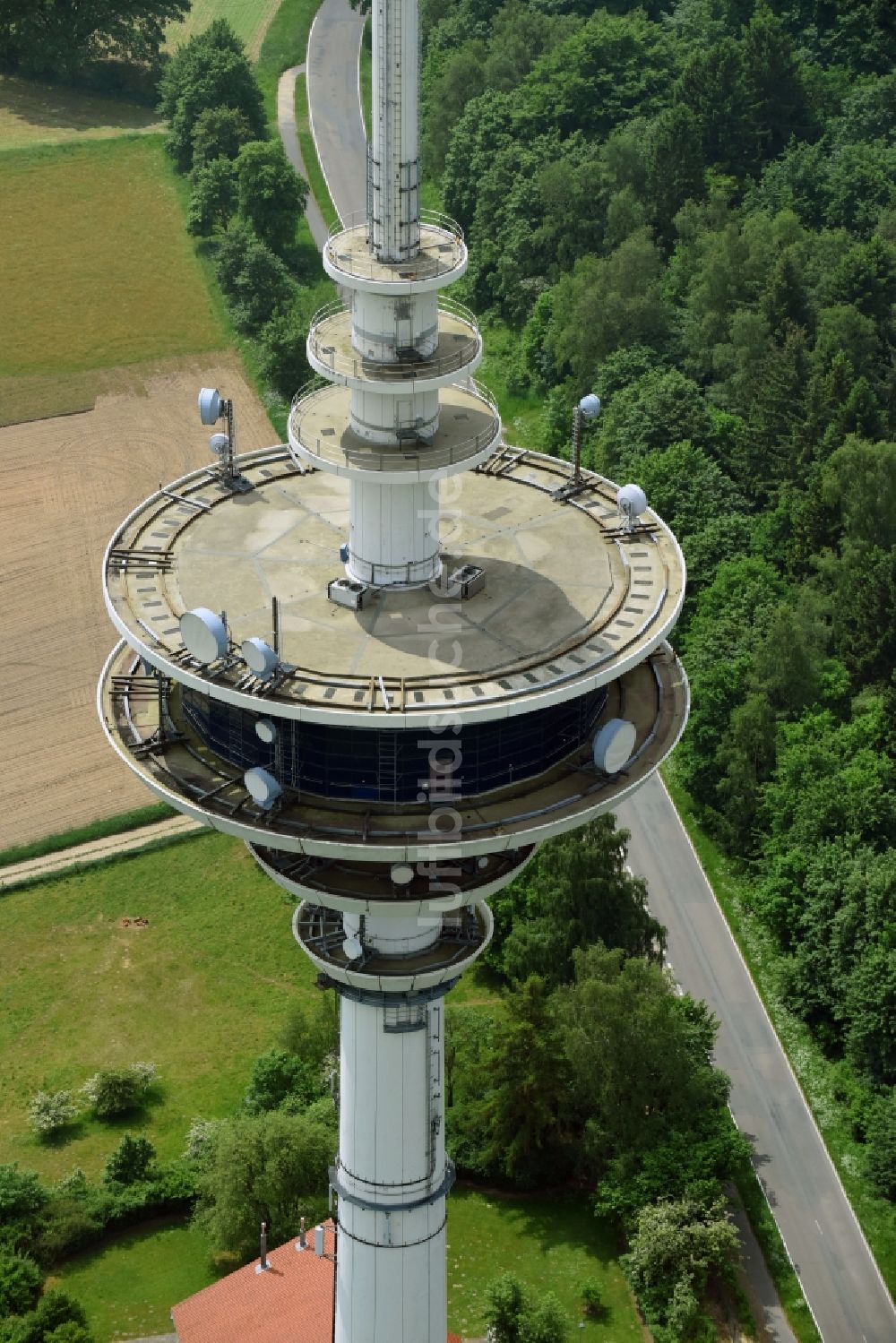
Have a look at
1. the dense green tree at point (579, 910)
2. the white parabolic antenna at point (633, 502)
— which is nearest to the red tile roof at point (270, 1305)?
the dense green tree at point (579, 910)

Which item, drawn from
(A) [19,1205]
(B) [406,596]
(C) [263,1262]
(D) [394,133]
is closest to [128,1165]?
(A) [19,1205]

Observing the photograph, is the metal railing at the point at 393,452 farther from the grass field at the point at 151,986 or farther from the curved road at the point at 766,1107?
the grass field at the point at 151,986

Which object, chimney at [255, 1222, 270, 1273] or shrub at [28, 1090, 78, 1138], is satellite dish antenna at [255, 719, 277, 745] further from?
shrub at [28, 1090, 78, 1138]

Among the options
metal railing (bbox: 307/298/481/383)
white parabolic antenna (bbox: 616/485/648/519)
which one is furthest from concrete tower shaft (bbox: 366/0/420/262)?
white parabolic antenna (bbox: 616/485/648/519)

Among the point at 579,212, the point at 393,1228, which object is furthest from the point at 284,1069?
the point at 579,212

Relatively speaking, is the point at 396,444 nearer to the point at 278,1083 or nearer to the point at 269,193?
the point at 278,1083

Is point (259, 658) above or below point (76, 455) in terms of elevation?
above
